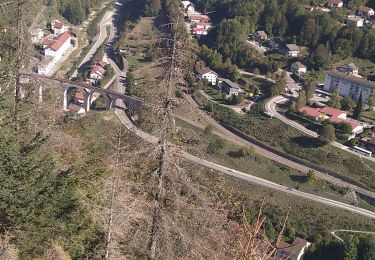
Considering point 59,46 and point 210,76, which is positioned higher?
point 210,76

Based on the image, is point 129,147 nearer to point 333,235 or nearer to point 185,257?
point 185,257

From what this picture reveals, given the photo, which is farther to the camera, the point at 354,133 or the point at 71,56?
the point at 71,56

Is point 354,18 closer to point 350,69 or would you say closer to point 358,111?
point 350,69

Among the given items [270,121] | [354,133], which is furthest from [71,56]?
[354,133]

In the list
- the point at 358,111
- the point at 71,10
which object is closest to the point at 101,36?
the point at 71,10

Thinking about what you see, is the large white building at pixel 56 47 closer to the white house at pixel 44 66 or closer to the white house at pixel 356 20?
the white house at pixel 44 66

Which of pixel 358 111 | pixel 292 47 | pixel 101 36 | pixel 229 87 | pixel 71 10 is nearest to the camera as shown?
pixel 358 111

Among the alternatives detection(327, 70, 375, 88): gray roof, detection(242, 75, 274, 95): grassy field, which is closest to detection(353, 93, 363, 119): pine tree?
detection(327, 70, 375, 88): gray roof

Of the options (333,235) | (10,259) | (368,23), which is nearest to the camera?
(10,259)
